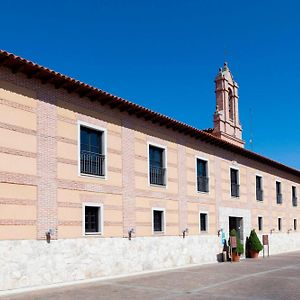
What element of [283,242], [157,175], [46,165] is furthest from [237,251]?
[46,165]

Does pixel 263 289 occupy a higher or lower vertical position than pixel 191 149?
lower

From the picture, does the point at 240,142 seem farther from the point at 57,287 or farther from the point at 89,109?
the point at 57,287

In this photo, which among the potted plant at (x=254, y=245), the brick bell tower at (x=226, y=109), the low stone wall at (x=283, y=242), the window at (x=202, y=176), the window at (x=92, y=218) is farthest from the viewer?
the low stone wall at (x=283, y=242)

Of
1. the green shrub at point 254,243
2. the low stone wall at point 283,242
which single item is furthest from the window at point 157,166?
the low stone wall at point 283,242

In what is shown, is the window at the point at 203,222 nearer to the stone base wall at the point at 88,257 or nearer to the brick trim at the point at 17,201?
the stone base wall at the point at 88,257

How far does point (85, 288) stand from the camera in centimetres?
1434

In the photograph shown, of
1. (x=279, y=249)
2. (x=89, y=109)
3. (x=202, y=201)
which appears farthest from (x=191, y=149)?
(x=279, y=249)

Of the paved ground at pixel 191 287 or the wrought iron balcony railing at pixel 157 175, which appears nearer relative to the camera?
the paved ground at pixel 191 287

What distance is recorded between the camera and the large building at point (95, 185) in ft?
48.2

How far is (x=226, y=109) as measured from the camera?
33562 mm

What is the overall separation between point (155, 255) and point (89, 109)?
22.9 ft

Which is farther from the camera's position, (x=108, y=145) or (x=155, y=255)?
(x=155, y=255)

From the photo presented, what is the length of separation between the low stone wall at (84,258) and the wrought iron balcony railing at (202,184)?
2985 millimetres

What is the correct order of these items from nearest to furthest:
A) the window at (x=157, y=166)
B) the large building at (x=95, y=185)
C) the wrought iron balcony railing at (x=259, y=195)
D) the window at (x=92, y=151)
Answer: the large building at (x=95, y=185) < the window at (x=92, y=151) < the window at (x=157, y=166) < the wrought iron balcony railing at (x=259, y=195)
